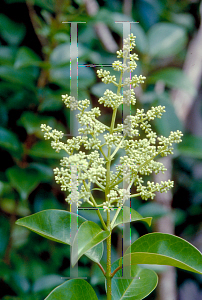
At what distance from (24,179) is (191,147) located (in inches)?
22.1

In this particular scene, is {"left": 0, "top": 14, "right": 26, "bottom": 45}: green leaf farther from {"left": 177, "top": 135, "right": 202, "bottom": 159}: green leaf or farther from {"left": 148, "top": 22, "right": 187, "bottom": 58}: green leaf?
{"left": 177, "top": 135, "right": 202, "bottom": 159}: green leaf

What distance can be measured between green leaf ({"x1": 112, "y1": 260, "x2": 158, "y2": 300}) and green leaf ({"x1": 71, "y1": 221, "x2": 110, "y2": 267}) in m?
0.12

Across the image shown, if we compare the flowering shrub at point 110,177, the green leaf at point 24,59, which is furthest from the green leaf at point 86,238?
the green leaf at point 24,59

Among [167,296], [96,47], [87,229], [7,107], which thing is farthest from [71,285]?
[96,47]

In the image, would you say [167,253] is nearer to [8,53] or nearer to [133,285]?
[133,285]

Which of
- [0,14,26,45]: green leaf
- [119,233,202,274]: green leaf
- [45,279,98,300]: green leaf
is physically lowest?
[45,279,98,300]: green leaf

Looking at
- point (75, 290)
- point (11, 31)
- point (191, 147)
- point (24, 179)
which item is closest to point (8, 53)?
point (11, 31)

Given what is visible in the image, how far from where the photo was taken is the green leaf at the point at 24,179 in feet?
2.53

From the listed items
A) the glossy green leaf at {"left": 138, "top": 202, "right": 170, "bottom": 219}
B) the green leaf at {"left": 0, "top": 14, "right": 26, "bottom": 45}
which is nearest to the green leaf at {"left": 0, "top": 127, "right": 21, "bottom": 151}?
the green leaf at {"left": 0, "top": 14, "right": 26, "bottom": 45}

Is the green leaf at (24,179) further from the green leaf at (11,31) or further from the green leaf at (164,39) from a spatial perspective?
the green leaf at (164,39)

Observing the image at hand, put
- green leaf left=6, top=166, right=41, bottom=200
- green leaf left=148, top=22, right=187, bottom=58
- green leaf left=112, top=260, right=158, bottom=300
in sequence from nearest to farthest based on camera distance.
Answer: green leaf left=112, top=260, right=158, bottom=300 < green leaf left=6, top=166, right=41, bottom=200 < green leaf left=148, top=22, right=187, bottom=58

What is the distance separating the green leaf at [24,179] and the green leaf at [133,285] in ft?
1.37

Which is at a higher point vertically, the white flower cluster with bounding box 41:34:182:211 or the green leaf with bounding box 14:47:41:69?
the green leaf with bounding box 14:47:41:69

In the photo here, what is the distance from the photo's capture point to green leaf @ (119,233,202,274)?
33 cm
